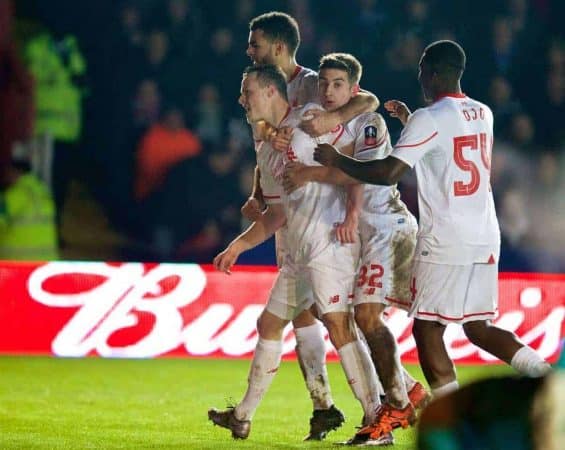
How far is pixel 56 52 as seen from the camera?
13094mm

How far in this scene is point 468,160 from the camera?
6.34 metres

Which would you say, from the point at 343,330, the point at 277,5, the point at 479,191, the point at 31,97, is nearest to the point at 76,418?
the point at 343,330

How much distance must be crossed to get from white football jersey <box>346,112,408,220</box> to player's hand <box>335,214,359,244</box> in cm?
24

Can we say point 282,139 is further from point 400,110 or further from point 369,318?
point 369,318

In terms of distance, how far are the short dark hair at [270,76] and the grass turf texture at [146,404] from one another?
1911 millimetres

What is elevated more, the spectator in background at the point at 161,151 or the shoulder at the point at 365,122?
the shoulder at the point at 365,122

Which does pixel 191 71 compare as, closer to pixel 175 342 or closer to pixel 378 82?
pixel 378 82

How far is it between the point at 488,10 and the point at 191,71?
3295mm

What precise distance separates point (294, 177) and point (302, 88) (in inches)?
32.4

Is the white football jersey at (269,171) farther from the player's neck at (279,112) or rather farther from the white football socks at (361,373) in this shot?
the white football socks at (361,373)

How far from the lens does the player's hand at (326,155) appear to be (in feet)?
21.3

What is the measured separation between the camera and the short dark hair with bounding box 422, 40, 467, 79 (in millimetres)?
6328

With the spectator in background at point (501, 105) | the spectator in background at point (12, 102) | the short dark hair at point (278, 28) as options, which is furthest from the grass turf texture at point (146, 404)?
the spectator in background at point (501, 105)

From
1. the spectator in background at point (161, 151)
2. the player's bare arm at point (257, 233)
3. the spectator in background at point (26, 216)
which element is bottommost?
the spectator in background at point (26, 216)
